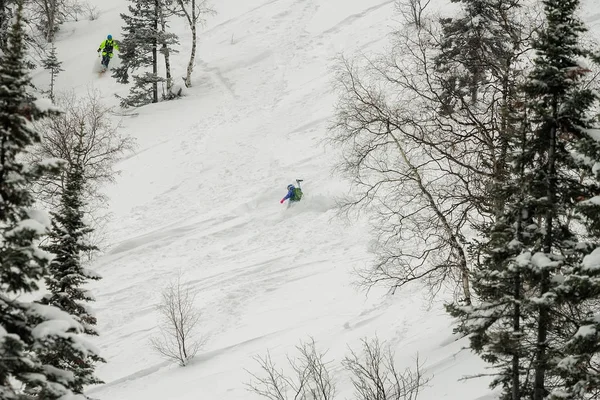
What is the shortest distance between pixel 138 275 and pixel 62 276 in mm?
12579

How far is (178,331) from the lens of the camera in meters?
19.1

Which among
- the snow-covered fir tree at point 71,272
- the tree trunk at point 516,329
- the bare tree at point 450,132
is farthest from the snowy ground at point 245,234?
the snow-covered fir tree at point 71,272

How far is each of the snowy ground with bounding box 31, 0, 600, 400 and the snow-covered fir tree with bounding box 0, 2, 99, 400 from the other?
33.8 feet

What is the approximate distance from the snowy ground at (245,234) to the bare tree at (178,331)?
1.54 ft

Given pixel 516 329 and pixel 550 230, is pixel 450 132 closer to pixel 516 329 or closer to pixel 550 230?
pixel 550 230

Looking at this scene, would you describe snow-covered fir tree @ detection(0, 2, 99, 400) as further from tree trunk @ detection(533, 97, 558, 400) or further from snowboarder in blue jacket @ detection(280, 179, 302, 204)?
snowboarder in blue jacket @ detection(280, 179, 302, 204)

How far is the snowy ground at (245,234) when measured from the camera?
18594 mm

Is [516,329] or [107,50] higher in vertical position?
[107,50]

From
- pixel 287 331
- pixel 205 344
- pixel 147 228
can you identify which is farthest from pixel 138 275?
pixel 287 331

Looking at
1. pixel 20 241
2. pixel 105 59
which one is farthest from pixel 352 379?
pixel 105 59

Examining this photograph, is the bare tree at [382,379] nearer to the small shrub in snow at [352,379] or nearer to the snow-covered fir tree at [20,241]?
the small shrub in snow at [352,379]

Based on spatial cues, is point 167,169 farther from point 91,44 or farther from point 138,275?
point 91,44

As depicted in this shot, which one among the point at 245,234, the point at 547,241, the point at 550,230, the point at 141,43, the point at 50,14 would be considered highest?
the point at 50,14

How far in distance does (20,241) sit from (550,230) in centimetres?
773
